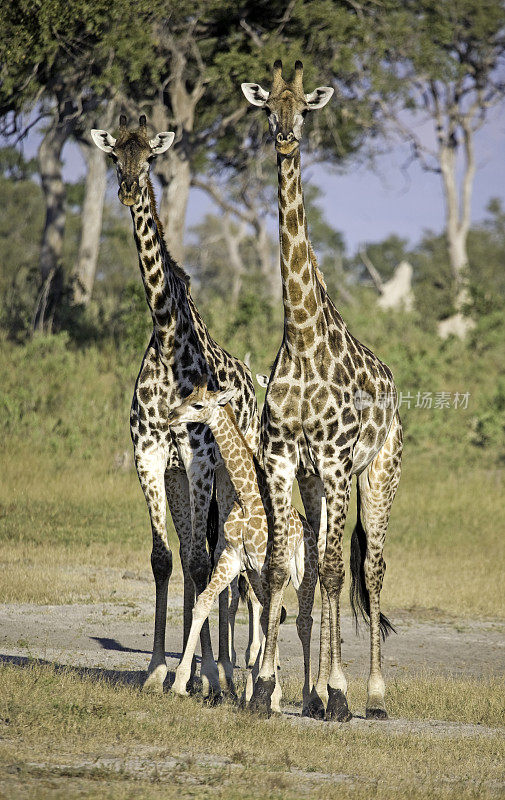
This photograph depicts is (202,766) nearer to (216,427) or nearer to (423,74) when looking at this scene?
(216,427)

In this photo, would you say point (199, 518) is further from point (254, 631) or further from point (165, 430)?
point (254, 631)

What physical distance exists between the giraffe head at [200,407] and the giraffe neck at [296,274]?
31.3 inches

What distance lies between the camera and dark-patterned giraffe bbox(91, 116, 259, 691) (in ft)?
26.0

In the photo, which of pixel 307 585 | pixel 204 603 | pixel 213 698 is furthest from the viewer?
pixel 307 585

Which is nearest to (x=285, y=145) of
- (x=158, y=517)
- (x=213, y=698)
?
(x=158, y=517)

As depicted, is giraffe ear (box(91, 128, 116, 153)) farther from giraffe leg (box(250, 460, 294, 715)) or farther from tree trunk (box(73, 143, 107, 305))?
tree trunk (box(73, 143, 107, 305))

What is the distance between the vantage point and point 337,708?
6.95 m

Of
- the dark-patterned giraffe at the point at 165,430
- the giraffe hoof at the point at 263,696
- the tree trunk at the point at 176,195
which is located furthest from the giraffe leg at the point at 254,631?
the tree trunk at the point at 176,195

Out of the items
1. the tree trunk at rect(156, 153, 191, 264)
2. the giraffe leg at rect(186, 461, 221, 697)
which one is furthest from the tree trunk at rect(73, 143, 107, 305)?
the giraffe leg at rect(186, 461, 221, 697)

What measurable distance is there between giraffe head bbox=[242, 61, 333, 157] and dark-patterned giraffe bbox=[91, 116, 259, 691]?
129 cm

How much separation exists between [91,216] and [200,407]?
2302cm

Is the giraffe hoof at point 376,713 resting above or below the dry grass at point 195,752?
below

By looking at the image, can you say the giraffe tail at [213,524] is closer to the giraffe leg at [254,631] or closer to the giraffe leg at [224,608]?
the giraffe leg at [224,608]

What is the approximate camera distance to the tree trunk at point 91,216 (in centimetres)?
2830
